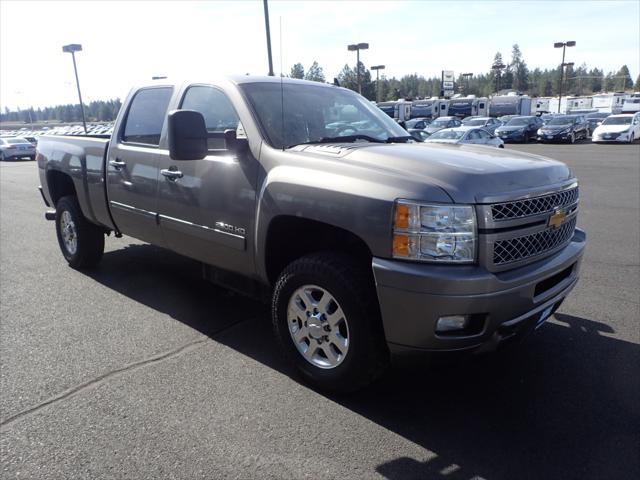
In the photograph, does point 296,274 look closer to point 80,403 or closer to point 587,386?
point 80,403

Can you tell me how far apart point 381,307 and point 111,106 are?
146 meters

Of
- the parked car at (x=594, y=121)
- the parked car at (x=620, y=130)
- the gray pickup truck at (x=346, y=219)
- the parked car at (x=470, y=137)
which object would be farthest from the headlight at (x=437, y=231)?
the parked car at (x=594, y=121)

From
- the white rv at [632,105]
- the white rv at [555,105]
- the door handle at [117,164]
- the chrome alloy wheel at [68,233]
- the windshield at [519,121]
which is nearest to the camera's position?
the door handle at [117,164]

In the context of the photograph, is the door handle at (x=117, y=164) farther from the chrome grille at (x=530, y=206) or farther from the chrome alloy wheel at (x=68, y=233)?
the chrome grille at (x=530, y=206)

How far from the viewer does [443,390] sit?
339 cm

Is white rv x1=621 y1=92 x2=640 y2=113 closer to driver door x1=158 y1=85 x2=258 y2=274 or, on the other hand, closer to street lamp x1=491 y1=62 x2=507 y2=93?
street lamp x1=491 y1=62 x2=507 y2=93

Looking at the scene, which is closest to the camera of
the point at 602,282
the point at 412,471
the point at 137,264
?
the point at 412,471

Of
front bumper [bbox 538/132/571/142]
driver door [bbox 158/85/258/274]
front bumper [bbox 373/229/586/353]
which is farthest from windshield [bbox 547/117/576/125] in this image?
front bumper [bbox 373/229/586/353]

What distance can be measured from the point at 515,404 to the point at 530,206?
122 cm

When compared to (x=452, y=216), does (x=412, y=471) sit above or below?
below

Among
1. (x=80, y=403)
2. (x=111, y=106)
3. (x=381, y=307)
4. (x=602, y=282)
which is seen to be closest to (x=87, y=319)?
(x=80, y=403)

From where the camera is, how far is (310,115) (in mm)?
3988

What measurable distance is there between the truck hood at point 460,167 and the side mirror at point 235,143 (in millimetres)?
392

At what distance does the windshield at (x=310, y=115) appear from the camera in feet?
12.2
